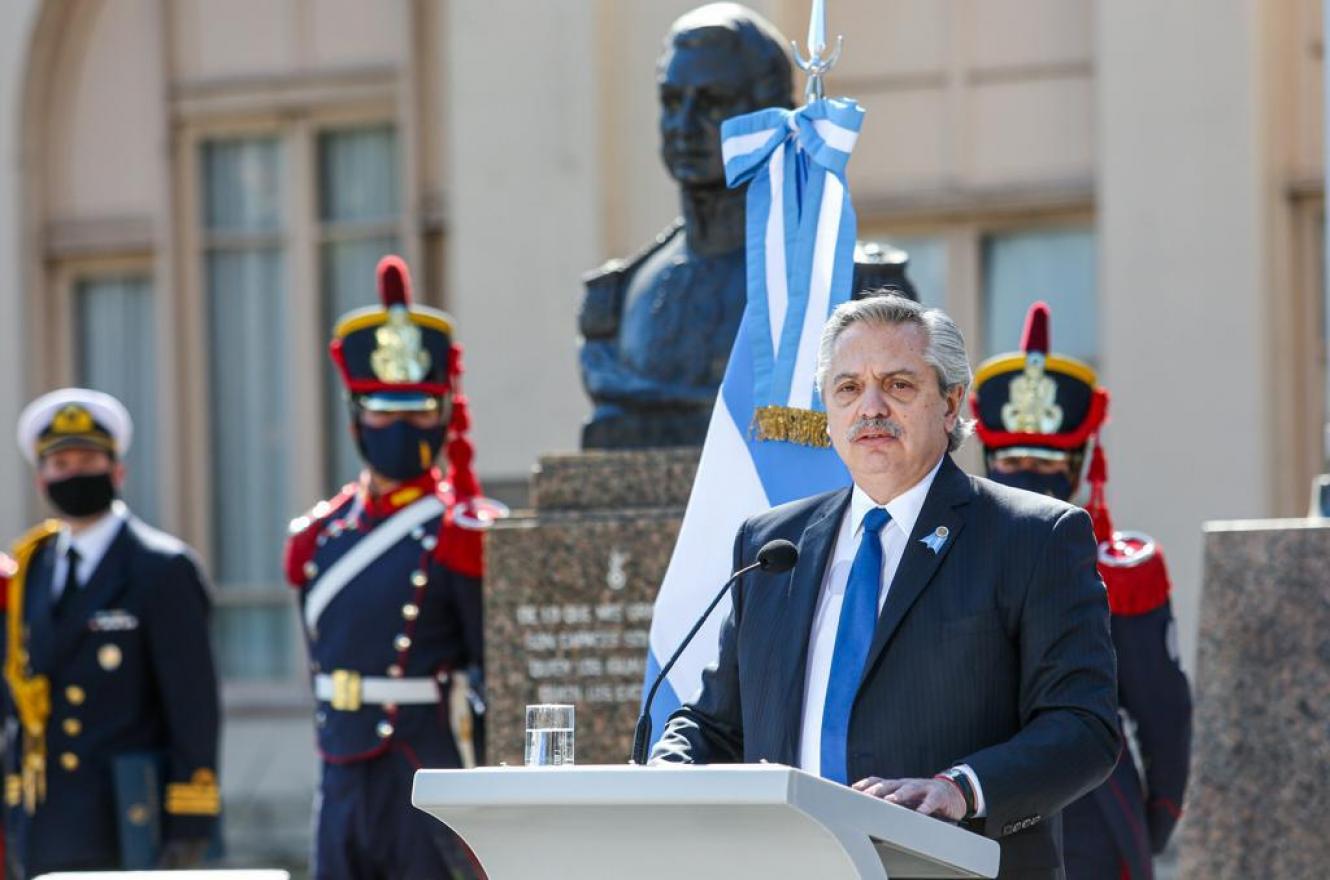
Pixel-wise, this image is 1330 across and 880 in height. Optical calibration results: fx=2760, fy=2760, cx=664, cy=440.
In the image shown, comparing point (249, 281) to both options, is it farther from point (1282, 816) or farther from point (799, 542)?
point (799, 542)

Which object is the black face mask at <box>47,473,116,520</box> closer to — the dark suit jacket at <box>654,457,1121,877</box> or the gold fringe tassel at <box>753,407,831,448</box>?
the gold fringe tassel at <box>753,407,831,448</box>

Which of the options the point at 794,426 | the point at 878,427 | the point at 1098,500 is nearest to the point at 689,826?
the point at 878,427

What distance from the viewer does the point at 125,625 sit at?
7.91m

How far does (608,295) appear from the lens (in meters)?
7.01

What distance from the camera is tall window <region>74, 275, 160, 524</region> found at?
45.0 feet

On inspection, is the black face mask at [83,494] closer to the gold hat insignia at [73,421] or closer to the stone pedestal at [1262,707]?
the gold hat insignia at [73,421]

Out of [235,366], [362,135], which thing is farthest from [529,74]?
[235,366]

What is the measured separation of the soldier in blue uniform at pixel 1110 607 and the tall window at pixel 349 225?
21.6 ft

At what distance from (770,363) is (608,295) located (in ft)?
4.06

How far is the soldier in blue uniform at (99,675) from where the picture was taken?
7.81m

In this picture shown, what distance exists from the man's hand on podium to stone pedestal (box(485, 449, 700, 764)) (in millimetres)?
2595

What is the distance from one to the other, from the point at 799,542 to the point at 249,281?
9408 millimetres

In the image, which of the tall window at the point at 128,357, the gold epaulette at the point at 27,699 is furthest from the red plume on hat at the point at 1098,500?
the tall window at the point at 128,357

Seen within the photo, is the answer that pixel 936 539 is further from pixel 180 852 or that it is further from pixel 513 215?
pixel 513 215
